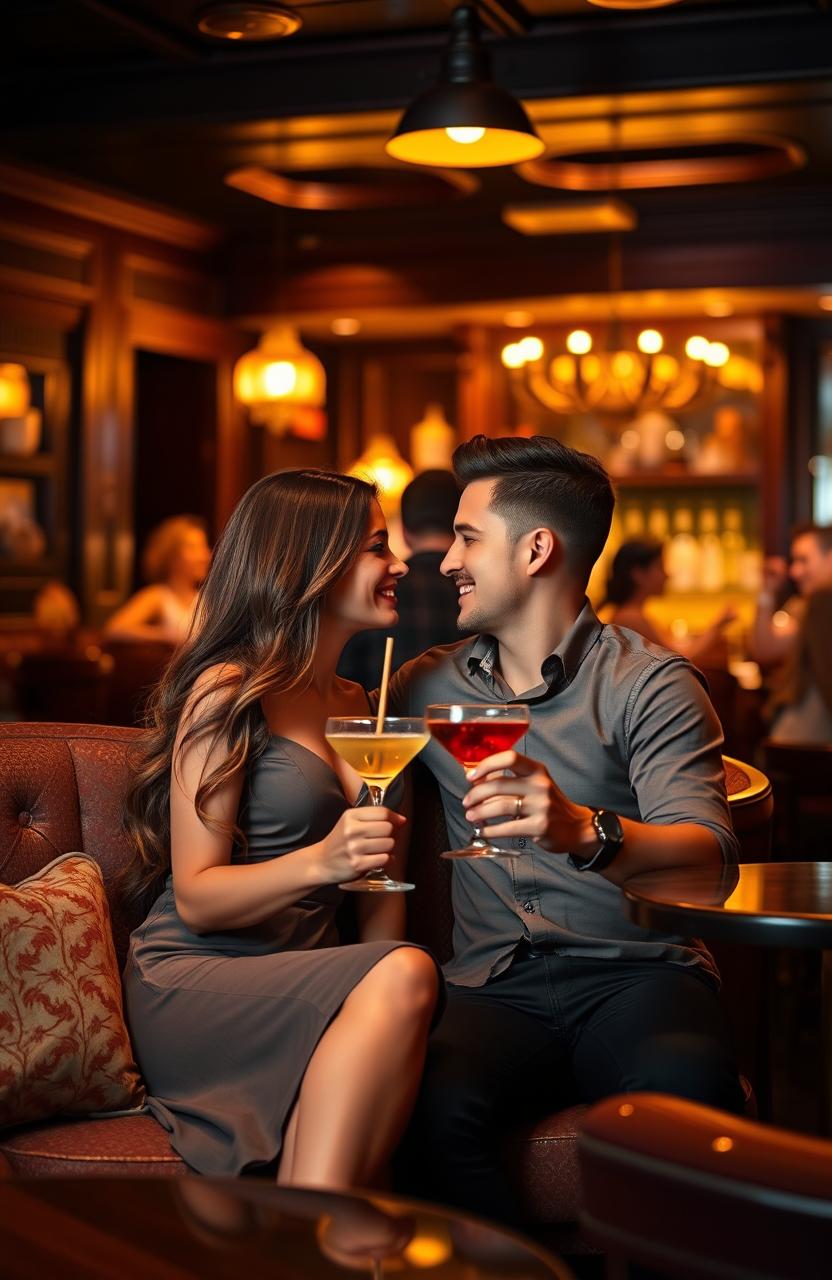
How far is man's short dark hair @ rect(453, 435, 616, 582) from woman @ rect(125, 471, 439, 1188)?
188 mm

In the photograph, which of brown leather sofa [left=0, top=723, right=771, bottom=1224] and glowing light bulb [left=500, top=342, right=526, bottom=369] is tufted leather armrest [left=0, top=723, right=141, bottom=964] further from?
glowing light bulb [left=500, top=342, right=526, bottom=369]

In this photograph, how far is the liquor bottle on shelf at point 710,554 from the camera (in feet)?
28.0

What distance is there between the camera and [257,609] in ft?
7.88

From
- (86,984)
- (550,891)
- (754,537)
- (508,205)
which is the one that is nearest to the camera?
(86,984)

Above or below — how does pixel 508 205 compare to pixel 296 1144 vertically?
above

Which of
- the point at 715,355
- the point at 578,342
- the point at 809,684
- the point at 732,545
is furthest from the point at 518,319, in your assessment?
the point at 809,684

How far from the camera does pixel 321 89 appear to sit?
553cm

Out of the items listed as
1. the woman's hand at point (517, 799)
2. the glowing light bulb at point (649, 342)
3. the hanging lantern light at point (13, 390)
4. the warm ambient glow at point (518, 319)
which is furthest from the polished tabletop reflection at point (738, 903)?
the warm ambient glow at point (518, 319)

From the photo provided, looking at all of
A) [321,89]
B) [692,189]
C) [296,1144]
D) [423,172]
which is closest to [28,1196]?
[296,1144]

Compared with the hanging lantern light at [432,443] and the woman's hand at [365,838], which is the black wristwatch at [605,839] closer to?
the woman's hand at [365,838]

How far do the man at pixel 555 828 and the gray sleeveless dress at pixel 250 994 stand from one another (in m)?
0.20

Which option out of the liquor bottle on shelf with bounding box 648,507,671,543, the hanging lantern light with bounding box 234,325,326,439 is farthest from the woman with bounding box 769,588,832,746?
the liquor bottle on shelf with bounding box 648,507,671,543

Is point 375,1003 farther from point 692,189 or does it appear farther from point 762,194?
point 762,194

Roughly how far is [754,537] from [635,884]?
678cm
